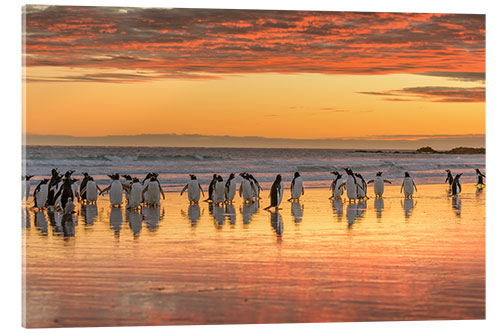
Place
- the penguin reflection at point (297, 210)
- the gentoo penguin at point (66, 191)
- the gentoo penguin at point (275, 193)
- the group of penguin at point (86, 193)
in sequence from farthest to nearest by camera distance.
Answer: the gentoo penguin at point (275, 193) < the group of penguin at point (86, 193) < the gentoo penguin at point (66, 191) < the penguin reflection at point (297, 210)

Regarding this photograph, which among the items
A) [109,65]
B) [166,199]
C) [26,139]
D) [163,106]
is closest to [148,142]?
[163,106]

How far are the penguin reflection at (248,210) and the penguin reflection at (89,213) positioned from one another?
8.39 ft

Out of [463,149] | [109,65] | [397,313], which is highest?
[109,65]

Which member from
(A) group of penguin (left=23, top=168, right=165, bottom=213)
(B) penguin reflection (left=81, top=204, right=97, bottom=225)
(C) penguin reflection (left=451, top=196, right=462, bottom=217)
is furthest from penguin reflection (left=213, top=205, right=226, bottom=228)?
(C) penguin reflection (left=451, top=196, right=462, bottom=217)

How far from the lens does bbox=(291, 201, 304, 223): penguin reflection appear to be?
1402 cm

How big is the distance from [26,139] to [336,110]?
15.6ft

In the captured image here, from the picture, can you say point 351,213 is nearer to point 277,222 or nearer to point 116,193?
point 277,222

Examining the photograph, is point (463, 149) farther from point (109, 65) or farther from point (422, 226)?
point (109, 65)

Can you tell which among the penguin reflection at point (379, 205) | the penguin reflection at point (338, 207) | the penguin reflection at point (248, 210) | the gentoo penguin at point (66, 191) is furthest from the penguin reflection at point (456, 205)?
the gentoo penguin at point (66, 191)

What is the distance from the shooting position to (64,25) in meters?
8.70

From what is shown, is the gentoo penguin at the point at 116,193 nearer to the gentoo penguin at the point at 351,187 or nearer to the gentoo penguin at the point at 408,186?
the gentoo penguin at the point at 351,187

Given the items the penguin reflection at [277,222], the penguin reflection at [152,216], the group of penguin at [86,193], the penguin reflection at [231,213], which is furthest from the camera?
the group of penguin at [86,193]

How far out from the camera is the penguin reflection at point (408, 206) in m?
15.0

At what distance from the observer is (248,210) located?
15.7 metres
